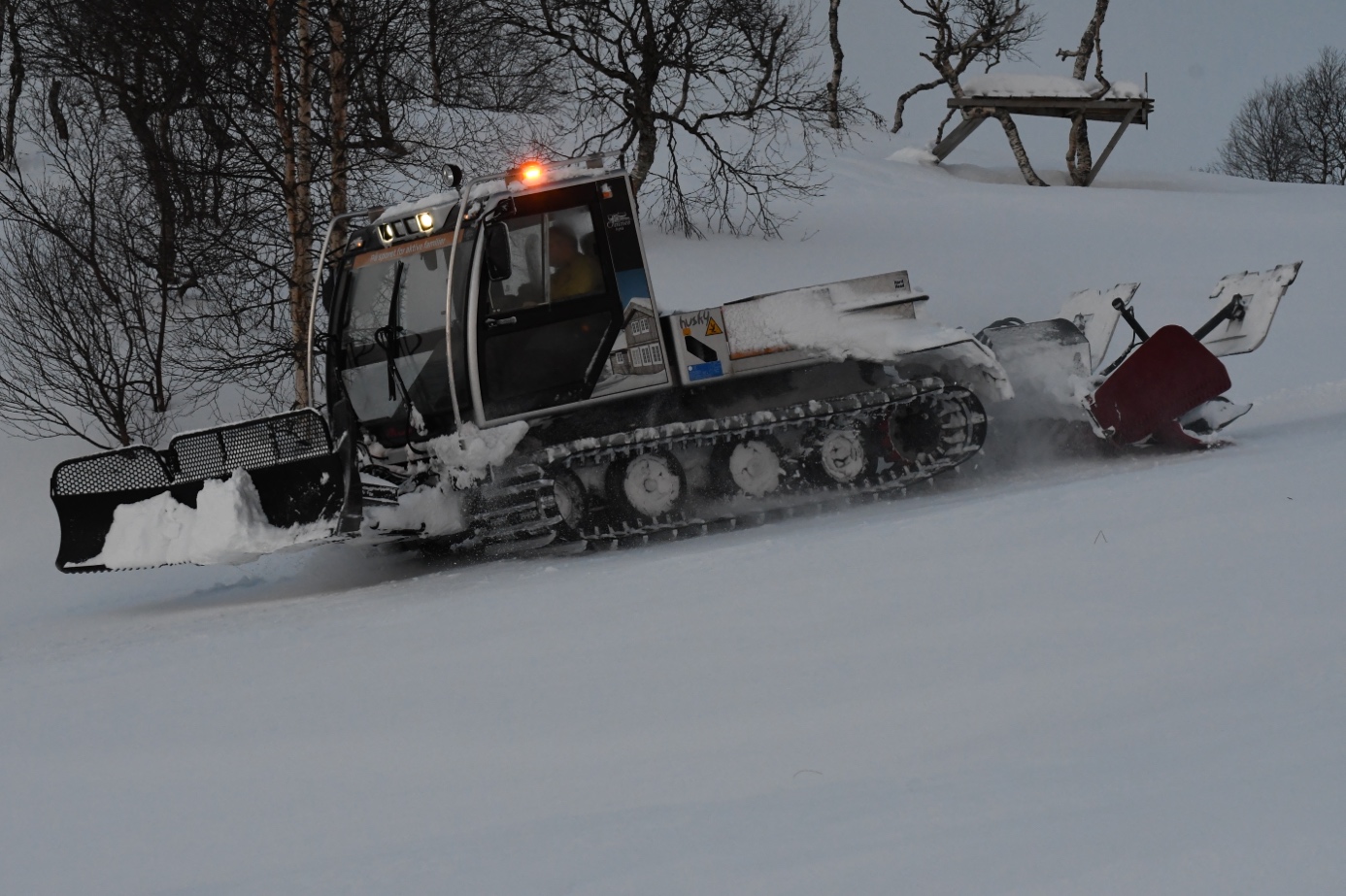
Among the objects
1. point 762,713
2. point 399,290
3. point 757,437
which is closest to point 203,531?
point 399,290

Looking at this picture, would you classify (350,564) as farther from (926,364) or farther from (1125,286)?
(1125,286)

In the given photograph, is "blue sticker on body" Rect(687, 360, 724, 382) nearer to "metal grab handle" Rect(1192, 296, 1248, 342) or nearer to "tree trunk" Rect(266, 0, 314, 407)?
"metal grab handle" Rect(1192, 296, 1248, 342)

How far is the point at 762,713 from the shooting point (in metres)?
3.83

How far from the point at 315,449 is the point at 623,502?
1910mm

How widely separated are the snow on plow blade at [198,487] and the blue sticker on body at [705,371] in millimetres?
2272

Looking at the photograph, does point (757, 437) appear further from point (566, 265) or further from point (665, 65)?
point (665, 65)

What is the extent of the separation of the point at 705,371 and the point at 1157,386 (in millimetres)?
3040

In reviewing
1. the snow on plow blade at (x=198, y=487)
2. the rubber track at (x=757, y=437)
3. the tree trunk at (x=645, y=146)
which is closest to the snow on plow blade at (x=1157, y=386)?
the rubber track at (x=757, y=437)

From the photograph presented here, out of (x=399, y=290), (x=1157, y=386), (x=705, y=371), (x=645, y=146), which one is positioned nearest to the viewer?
(x=399, y=290)

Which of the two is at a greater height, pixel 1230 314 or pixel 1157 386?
pixel 1230 314

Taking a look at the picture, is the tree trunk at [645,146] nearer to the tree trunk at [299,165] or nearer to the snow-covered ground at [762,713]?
the tree trunk at [299,165]

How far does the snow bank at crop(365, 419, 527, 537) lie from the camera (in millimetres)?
7195

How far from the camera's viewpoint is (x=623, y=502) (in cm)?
754

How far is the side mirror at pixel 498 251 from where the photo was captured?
22.6 ft
